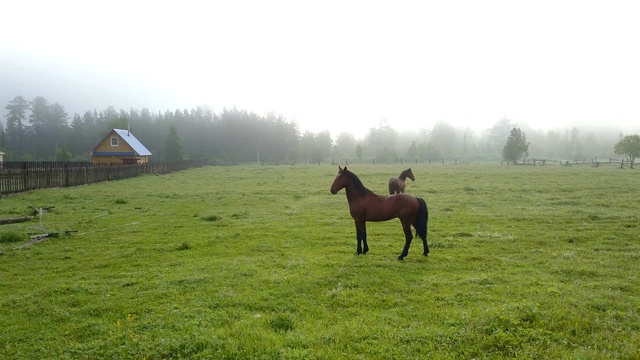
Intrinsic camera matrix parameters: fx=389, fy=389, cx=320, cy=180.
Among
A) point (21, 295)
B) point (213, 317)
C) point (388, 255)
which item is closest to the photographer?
point (213, 317)

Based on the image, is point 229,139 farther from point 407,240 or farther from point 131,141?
point 407,240

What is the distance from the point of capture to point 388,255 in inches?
432

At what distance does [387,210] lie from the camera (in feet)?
35.6

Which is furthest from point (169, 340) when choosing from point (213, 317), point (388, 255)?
point (388, 255)

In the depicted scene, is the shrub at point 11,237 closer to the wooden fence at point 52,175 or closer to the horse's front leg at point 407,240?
the horse's front leg at point 407,240

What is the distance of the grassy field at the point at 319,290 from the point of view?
5.71 meters

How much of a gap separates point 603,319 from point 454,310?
2.33 meters

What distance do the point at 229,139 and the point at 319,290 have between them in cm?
11764

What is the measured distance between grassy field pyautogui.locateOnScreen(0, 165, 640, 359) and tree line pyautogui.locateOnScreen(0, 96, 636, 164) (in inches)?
3320

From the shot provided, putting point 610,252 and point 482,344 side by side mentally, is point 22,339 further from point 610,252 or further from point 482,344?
point 610,252

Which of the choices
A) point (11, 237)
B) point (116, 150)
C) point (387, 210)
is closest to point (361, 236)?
point (387, 210)

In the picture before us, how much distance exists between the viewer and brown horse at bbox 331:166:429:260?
422 inches

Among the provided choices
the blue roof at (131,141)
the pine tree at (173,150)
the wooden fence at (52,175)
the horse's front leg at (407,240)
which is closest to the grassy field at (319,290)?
the horse's front leg at (407,240)

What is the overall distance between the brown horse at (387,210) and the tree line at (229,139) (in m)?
88.2
